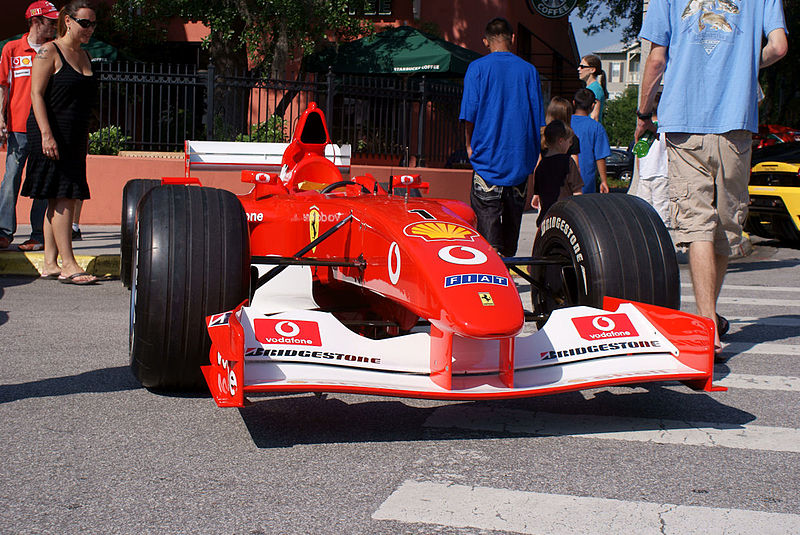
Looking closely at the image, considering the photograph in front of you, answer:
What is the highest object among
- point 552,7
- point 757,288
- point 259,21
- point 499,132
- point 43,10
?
point 552,7

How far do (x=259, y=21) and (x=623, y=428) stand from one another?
46.0ft

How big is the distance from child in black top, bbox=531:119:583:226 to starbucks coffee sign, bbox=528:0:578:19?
46.7 feet

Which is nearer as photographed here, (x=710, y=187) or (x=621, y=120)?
(x=710, y=187)

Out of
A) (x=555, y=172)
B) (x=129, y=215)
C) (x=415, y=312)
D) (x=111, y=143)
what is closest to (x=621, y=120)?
(x=111, y=143)

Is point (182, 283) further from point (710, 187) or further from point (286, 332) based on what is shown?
point (710, 187)

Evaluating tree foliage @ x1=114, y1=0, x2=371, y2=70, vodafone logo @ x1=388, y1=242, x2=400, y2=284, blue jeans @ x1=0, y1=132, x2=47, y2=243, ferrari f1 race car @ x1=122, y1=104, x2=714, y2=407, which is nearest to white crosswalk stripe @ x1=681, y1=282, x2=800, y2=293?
ferrari f1 race car @ x1=122, y1=104, x2=714, y2=407

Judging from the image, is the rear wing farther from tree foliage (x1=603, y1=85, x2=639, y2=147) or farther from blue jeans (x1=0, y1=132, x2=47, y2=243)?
tree foliage (x1=603, y1=85, x2=639, y2=147)

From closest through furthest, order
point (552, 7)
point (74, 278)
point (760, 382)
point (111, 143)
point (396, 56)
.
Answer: point (760, 382), point (74, 278), point (111, 143), point (396, 56), point (552, 7)

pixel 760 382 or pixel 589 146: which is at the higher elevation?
pixel 589 146

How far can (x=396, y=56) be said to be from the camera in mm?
19188

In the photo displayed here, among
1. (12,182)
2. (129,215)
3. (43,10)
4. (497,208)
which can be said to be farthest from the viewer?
A: (12,182)

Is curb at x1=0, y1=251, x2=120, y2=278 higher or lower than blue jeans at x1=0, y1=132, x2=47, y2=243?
lower

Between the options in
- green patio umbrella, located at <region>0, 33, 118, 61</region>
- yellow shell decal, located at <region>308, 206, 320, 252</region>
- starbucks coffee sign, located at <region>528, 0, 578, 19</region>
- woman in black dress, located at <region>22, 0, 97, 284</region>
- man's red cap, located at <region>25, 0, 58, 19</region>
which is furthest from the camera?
starbucks coffee sign, located at <region>528, 0, 578, 19</region>

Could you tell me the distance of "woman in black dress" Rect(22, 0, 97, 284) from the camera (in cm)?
703
